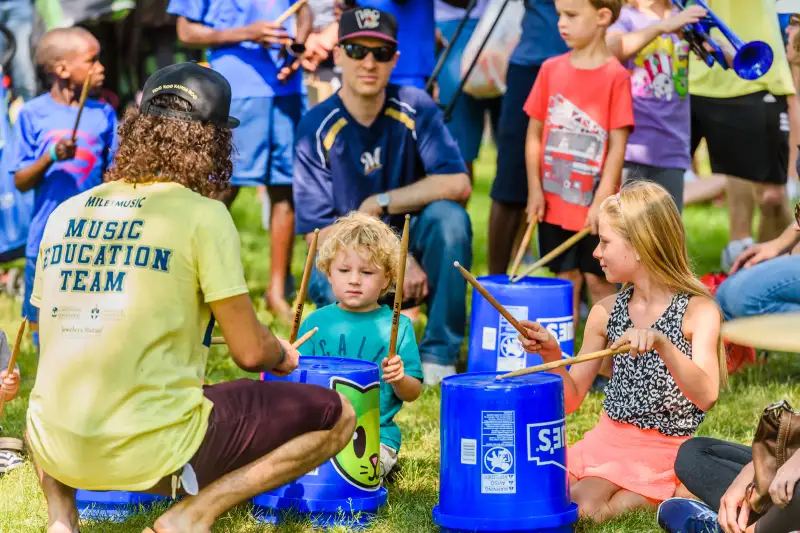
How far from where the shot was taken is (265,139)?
265 inches

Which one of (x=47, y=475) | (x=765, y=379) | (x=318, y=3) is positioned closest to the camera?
(x=47, y=475)

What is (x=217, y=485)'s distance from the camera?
3.43 meters

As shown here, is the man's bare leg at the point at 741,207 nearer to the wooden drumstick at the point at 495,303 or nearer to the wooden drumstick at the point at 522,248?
the wooden drumstick at the point at 522,248

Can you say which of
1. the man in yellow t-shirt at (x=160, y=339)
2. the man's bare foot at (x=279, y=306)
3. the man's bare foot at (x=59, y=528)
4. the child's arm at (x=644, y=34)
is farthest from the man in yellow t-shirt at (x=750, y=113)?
the man's bare foot at (x=59, y=528)

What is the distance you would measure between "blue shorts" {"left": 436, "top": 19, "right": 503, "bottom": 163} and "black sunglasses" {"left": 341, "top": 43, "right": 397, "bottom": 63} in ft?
5.43

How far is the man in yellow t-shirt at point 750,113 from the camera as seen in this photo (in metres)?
6.36

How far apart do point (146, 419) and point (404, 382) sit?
3.73 ft

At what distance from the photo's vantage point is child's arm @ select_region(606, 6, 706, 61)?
5.41 meters

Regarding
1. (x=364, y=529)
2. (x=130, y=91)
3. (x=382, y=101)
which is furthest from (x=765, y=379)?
(x=130, y=91)

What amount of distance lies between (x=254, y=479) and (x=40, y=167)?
10.4 feet

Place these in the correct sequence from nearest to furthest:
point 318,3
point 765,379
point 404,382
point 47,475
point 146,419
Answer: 1. point 146,419
2. point 47,475
3. point 404,382
4. point 765,379
5. point 318,3

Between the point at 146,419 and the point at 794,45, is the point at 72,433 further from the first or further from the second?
the point at 794,45

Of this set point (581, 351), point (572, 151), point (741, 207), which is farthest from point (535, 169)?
point (741, 207)

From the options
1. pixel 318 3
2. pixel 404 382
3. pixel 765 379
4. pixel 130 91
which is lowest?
pixel 765 379
